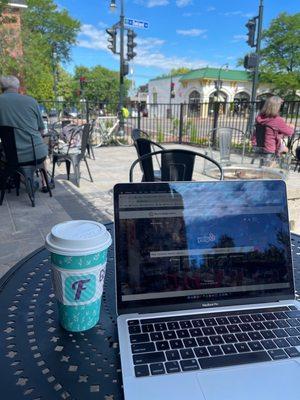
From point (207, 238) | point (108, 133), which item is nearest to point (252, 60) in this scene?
point (108, 133)

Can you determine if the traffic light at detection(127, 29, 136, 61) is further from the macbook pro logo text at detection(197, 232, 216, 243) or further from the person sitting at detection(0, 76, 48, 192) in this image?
the macbook pro logo text at detection(197, 232, 216, 243)

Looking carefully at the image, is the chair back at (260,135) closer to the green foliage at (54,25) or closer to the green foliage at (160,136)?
the green foliage at (160,136)

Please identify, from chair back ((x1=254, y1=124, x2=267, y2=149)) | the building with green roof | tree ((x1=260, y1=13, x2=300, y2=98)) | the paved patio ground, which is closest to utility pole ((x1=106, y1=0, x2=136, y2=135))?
the paved patio ground

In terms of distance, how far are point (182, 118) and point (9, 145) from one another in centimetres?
780

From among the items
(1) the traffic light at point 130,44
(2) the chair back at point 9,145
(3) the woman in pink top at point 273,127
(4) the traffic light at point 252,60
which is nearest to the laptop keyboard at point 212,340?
(2) the chair back at point 9,145

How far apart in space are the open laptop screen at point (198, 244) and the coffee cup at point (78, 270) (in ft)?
0.30

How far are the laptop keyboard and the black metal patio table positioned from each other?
7cm

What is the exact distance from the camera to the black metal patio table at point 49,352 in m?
0.63

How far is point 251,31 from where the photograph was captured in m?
10.4

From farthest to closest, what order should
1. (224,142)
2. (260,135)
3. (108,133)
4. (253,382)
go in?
(108,133) < (260,135) < (224,142) < (253,382)

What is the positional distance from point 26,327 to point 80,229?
0.29 meters

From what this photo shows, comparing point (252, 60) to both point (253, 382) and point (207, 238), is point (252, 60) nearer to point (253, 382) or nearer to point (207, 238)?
point (207, 238)

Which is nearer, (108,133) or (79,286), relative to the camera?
(79,286)

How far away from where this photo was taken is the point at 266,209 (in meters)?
0.94
